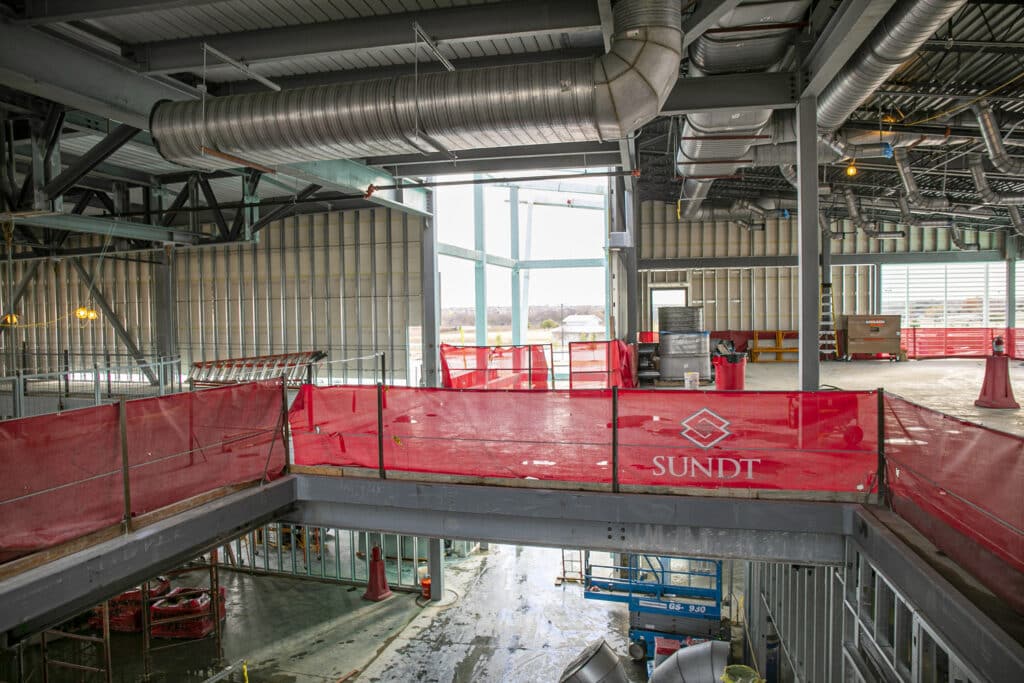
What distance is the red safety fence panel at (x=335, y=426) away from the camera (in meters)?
8.80

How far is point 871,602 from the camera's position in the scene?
264 inches

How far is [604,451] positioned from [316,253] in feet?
67.7

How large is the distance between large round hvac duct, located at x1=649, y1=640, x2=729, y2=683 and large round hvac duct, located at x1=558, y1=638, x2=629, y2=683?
1039 mm

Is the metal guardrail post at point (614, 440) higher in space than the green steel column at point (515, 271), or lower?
lower

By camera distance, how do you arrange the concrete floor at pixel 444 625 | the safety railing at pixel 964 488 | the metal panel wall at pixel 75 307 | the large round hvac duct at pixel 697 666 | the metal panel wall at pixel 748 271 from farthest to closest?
the metal panel wall at pixel 748 271
the metal panel wall at pixel 75 307
the concrete floor at pixel 444 625
the large round hvac duct at pixel 697 666
the safety railing at pixel 964 488

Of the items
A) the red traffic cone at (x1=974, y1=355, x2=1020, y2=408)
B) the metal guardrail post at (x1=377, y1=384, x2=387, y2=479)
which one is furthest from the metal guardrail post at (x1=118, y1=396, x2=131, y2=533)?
the red traffic cone at (x1=974, y1=355, x2=1020, y2=408)

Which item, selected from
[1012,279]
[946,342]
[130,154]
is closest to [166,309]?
[130,154]

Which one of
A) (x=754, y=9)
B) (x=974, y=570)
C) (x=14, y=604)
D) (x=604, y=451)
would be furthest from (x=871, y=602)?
(x=14, y=604)

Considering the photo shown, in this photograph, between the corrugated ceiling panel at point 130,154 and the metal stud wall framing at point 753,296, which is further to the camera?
the metal stud wall framing at point 753,296

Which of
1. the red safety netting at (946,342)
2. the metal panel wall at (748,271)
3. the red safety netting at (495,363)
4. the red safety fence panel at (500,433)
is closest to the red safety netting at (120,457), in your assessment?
the red safety fence panel at (500,433)

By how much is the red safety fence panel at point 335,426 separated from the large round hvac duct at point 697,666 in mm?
6210

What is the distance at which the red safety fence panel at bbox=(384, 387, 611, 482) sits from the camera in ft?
26.1

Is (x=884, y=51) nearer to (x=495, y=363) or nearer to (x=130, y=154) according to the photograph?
(x=495, y=363)

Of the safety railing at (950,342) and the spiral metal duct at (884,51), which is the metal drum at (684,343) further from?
the safety railing at (950,342)
